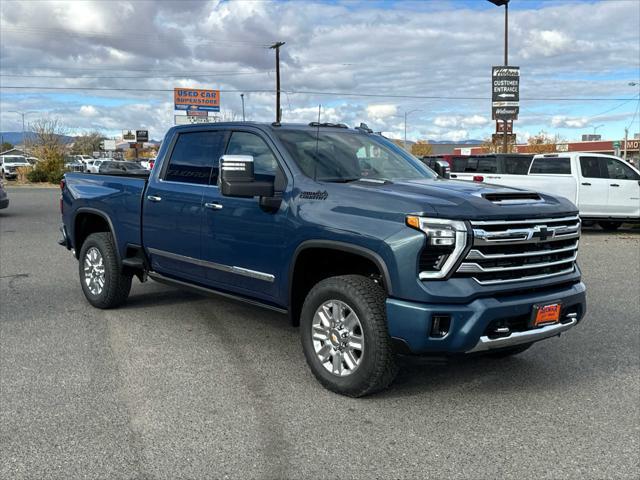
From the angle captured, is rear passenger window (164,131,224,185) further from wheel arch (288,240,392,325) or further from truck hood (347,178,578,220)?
truck hood (347,178,578,220)

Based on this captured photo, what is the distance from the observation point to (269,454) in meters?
3.63

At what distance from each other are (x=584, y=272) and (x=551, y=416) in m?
6.02

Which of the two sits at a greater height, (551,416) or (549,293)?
(549,293)

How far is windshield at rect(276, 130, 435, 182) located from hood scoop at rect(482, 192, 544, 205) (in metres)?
1.05

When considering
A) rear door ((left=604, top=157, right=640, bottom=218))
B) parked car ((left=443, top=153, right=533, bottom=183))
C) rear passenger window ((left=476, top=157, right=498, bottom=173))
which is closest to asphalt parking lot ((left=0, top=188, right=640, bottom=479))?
rear door ((left=604, top=157, right=640, bottom=218))

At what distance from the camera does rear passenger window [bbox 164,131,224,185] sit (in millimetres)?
5715

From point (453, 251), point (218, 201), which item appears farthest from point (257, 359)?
point (453, 251)

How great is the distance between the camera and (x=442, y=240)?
156 inches

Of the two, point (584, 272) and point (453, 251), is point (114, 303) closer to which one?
point (453, 251)

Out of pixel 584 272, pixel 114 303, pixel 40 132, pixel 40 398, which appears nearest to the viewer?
pixel 40 398

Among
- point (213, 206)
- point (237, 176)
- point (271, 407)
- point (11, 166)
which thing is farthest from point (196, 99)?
point (271, 407)

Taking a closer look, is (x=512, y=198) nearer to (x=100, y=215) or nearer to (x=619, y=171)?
(x=100, y=215)

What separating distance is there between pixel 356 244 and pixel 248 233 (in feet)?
3.74

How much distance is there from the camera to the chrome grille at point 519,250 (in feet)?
13.3
